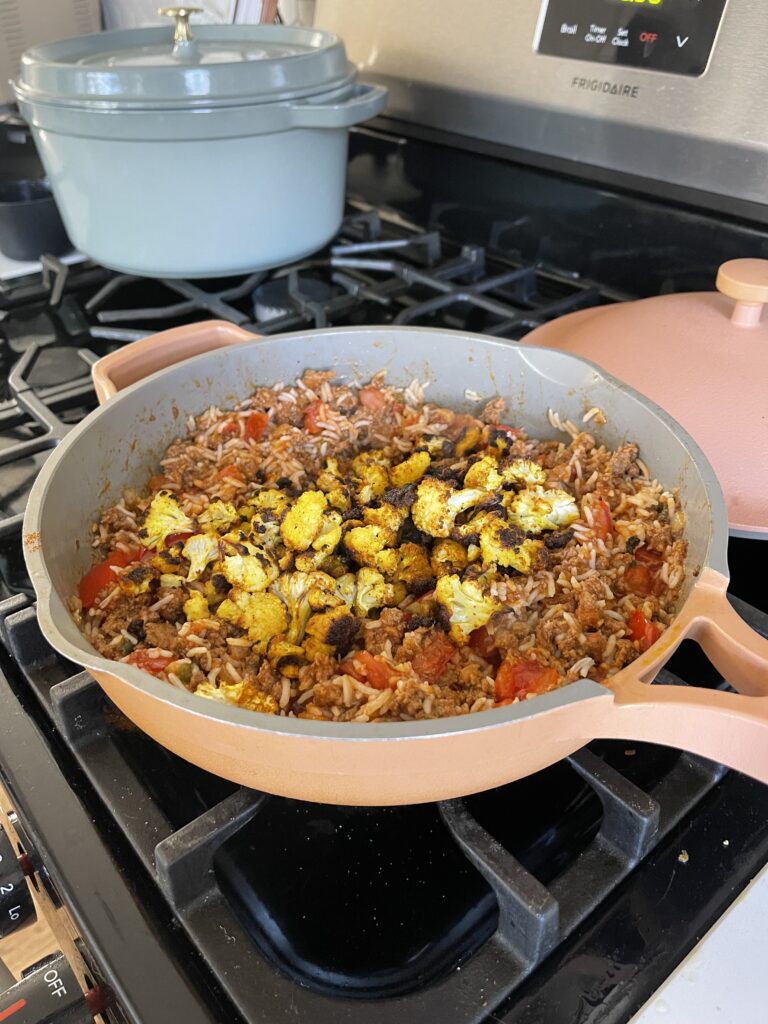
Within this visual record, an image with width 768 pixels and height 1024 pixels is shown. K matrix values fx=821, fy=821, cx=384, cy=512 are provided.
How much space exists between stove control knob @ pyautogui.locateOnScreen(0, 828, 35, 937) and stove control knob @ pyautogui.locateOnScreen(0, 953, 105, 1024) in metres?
0.08

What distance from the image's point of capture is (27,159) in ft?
5.63

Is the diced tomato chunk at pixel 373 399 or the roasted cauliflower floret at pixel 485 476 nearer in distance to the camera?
the roasted cauliflower floret at pixel 485 476

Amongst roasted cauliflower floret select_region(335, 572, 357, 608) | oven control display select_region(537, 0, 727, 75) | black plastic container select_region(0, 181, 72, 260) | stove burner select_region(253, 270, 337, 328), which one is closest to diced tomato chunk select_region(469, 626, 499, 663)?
roasted cauliflower floret select_region(335, 572, 357, 608)

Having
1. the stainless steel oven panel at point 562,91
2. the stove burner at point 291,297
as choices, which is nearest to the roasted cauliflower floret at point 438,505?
the stove burner at point 291,297

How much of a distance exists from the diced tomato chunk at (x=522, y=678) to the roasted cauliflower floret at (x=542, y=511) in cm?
17

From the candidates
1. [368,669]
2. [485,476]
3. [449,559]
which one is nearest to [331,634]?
[368,669]

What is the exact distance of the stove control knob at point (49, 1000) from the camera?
51 cm

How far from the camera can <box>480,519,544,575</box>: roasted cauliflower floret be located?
714 millimetres

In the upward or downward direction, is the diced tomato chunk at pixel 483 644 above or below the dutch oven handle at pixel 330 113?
below

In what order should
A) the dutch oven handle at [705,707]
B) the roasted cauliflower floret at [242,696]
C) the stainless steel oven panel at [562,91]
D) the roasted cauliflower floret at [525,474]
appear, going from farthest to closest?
the stainless steel oven panel at [562,91] < the roasted cauliflower floret at [525,474] < the roasted cauliflower floret at [242,696] < the dutch oven handle at [705,707]

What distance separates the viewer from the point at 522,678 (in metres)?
0.62

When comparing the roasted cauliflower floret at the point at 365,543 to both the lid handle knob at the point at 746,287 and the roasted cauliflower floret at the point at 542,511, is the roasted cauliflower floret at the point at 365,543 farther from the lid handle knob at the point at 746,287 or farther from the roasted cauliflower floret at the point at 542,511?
the lid handle knob at the point at 746,287

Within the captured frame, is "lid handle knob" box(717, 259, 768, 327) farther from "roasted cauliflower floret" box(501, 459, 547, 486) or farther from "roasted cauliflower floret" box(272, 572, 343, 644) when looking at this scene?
"roasted cauliflower floret" box(272, 572, 343, 644)

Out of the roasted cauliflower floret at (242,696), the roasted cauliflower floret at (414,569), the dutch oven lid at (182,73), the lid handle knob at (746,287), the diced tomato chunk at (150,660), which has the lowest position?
the roasted cauliflower floret at (414,569)
